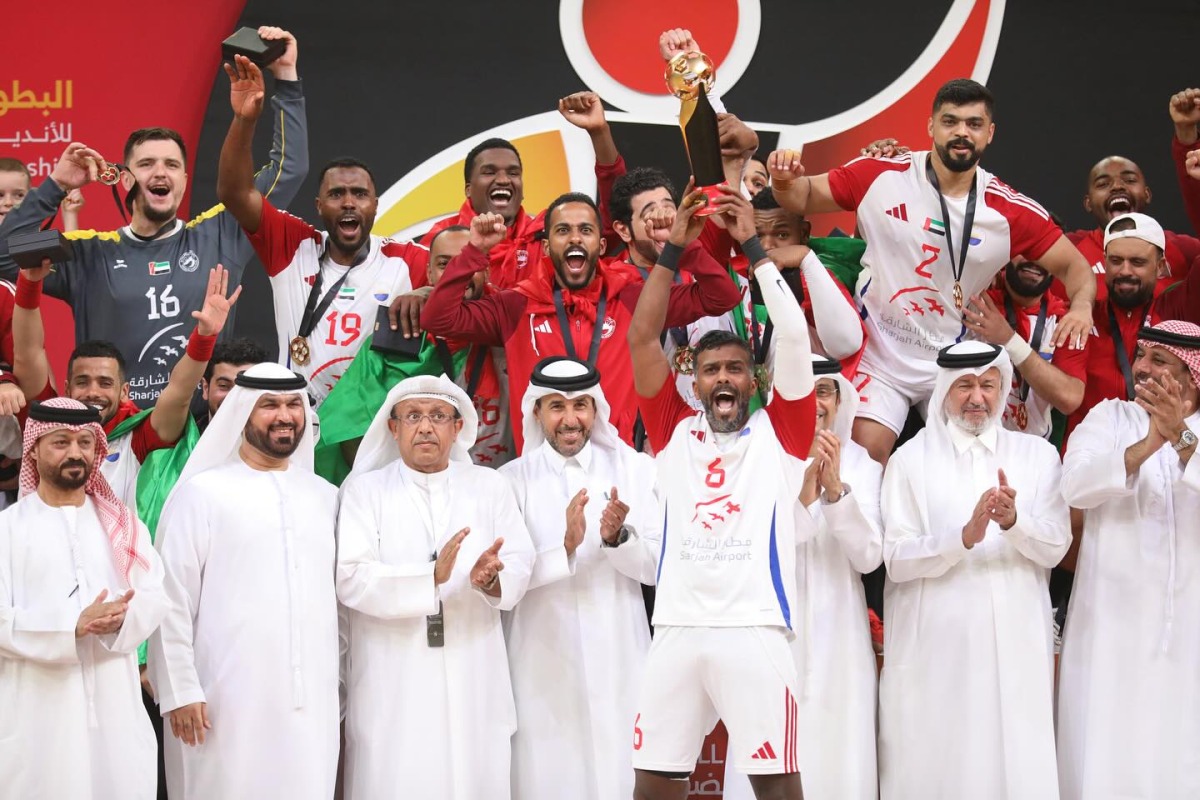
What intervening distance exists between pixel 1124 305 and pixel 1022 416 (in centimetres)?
62

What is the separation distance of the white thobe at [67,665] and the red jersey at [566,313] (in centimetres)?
154

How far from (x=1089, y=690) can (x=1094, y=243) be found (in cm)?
214

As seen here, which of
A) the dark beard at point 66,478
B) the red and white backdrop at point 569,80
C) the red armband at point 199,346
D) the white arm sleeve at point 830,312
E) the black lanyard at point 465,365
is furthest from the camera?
the red and white backdrop at point 569,80

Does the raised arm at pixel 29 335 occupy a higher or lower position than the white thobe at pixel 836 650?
higher

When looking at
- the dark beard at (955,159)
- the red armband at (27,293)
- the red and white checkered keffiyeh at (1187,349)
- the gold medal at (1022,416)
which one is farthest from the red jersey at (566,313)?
the red and white checkered keffiyeh at (1187,349)

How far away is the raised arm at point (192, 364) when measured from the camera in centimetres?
590

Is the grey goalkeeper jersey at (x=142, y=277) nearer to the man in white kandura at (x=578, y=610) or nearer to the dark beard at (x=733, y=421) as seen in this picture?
the man in white kandura at (x=578, y=610)

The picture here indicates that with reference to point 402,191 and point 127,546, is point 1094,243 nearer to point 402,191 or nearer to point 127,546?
point 402,191

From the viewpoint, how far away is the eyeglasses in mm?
5918

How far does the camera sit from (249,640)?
560 centimetres

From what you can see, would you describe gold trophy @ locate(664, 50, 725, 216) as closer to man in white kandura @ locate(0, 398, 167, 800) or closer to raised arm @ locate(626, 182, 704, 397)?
raised arm @ locate(626, 182, 704, 397)

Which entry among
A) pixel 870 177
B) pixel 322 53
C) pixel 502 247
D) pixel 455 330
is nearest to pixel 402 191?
pixel 322 53

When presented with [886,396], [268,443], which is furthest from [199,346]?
[886,396]

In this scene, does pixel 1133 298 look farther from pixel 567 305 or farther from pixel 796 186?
pixel 567 305
